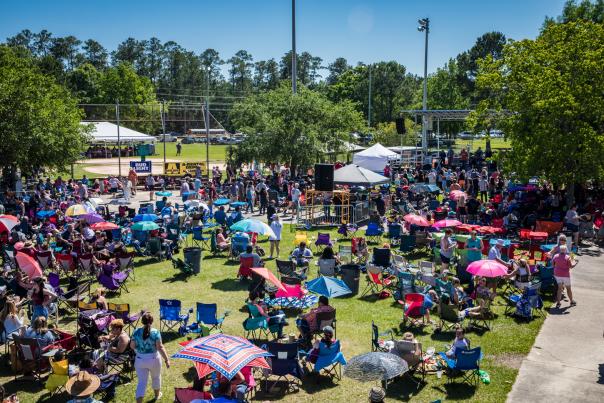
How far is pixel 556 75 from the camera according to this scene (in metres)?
22.3

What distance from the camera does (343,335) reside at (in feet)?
39.6

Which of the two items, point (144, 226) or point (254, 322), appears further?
point (144, 226)

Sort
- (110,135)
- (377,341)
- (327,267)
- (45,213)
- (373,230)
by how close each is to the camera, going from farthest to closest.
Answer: (110,135) → (45,213) → (373,230) → (327,267) → (377,341)

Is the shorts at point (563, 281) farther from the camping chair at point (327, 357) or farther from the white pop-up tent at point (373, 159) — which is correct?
the white pop-up tent at point (373, 159)

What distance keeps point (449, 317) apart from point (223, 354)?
21.1ft

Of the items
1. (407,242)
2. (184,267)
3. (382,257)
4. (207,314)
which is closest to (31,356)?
(207,314)

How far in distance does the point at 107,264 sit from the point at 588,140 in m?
17.9

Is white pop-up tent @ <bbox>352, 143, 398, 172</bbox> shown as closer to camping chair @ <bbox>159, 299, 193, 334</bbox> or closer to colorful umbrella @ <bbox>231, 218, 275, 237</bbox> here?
colorful umbrella @ <bbox>231, 218, 275, 237</bbox>

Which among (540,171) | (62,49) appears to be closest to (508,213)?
(540,171)

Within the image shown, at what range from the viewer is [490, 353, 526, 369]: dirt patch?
10.7m

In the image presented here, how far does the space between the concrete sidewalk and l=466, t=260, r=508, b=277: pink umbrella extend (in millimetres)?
1515

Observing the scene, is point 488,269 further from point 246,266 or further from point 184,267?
point 184,267

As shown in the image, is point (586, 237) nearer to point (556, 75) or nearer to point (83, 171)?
point (556, 75)

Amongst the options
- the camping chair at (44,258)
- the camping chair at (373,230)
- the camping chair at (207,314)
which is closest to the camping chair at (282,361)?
the camping chair at (207,314)
